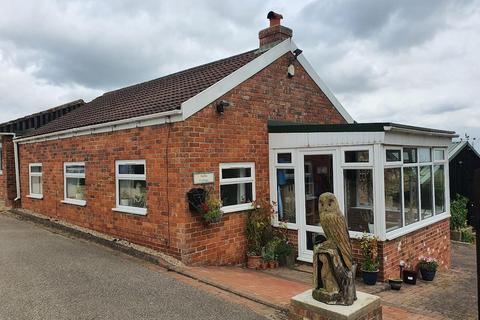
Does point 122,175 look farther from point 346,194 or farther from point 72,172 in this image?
point 346,194

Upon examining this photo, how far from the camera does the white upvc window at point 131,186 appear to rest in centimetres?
836

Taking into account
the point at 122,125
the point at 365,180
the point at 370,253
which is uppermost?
the point at 122,125

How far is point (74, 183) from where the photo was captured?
10836mm

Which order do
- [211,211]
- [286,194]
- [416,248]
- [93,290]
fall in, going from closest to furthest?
[93,290] → [211,211] → [416,248] → [286,194]

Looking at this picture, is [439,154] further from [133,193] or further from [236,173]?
[133,193]

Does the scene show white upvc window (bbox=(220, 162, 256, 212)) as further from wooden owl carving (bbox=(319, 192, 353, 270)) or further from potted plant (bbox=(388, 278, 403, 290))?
wooden owl carving (bbox=(319, 192, 353, 270))

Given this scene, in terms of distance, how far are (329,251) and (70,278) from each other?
437 centimetres

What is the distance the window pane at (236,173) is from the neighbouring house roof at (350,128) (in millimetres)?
1211

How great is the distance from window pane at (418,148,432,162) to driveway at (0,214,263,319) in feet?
19.3

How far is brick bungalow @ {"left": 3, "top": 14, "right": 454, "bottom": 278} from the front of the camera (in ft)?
24.6

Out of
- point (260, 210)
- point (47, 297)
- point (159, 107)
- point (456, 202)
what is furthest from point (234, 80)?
point (456, 202)

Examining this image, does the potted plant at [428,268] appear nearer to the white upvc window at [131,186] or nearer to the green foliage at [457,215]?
the white upvc window at [131,186]

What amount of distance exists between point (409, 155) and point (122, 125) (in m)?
6.43

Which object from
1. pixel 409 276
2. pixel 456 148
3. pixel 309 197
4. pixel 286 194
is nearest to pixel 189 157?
pixel 286 194
